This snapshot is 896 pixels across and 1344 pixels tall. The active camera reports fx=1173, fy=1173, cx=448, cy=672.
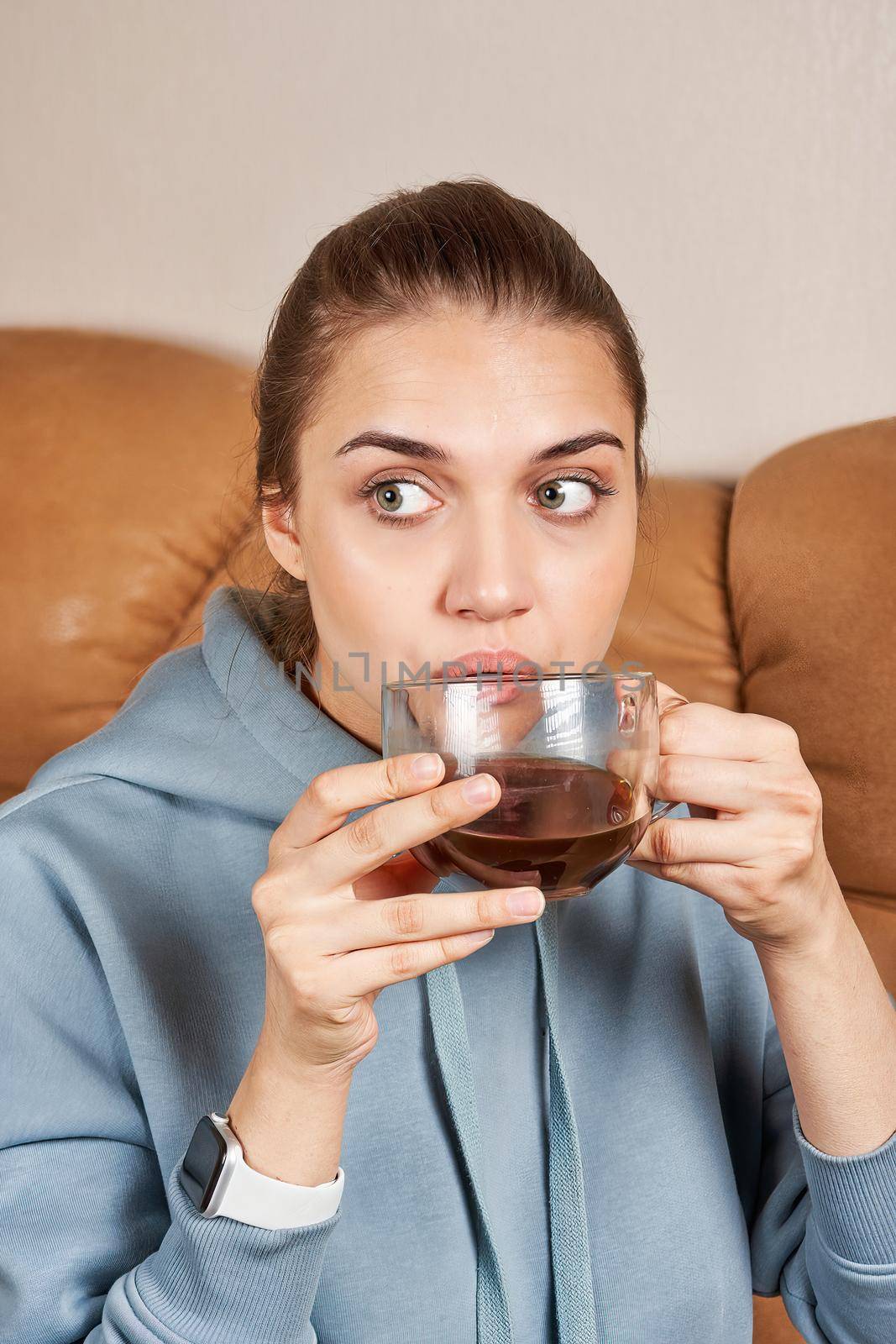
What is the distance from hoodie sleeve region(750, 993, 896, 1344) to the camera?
2.89ft

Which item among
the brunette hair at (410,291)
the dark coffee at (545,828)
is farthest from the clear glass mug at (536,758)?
the brunette hair at (410,291)

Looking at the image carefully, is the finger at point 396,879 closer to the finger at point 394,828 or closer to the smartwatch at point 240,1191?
the finger at point 394,828

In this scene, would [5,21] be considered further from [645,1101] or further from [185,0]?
[645,1101]

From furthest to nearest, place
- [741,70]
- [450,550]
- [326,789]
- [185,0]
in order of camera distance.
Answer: [185,0] → [741,70] → [450,550] → [326,789]

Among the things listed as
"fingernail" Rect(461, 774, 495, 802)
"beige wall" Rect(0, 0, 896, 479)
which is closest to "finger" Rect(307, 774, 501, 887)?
"fingernail" Rect(461, 774, 495, 802)

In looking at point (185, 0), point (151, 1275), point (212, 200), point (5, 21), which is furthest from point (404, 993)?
point (5, 21)

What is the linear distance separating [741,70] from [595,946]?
1.38 metres

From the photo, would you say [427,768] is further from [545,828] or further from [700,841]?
[700,841]

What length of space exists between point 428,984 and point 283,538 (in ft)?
1.45

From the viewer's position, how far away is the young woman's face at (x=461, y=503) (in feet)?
3.04

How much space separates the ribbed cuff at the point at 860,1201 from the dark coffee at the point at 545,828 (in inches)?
15.3

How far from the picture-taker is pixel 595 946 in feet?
3.70

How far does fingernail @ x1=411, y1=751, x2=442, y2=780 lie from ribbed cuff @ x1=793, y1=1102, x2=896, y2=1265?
51 centimetres

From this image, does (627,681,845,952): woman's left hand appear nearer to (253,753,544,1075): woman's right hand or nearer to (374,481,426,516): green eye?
(253,753,544,1075): woman's right hand
